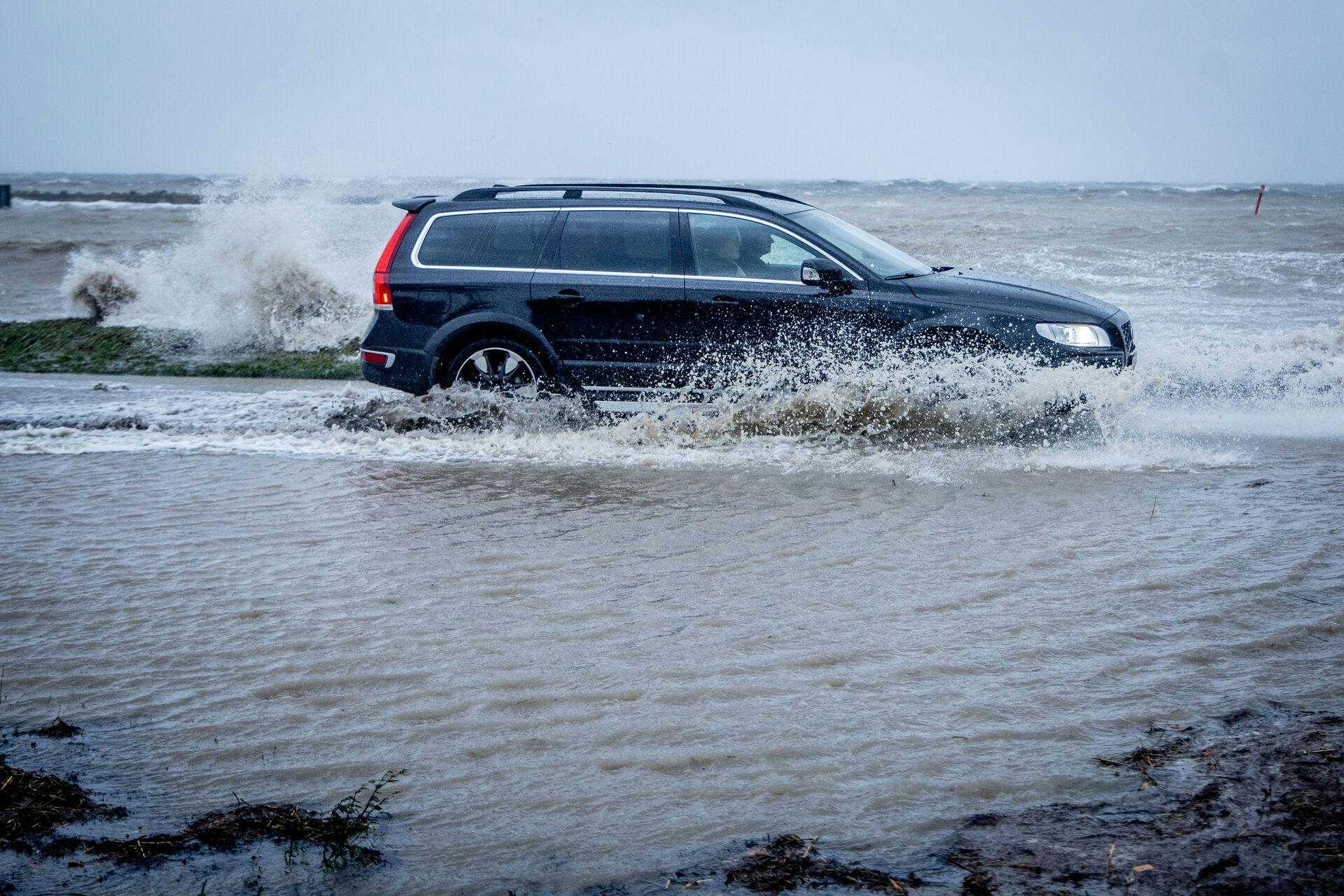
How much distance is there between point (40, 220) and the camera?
40.4 meters

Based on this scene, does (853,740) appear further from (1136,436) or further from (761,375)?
(1136,436)

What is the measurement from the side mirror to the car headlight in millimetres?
1324

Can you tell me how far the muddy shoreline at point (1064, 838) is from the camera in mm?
2598

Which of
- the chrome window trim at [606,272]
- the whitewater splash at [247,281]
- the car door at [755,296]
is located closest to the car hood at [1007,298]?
the car door at [755,296]

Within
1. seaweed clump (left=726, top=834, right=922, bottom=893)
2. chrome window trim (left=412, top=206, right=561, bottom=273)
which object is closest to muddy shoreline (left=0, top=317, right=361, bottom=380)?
chrome window trim (left=412, top=206, right=561, bottom=273)

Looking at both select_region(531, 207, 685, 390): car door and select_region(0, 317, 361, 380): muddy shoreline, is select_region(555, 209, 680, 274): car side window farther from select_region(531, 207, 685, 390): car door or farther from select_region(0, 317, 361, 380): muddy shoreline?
select_region(0, 317, 361, 380): muddy shoreline

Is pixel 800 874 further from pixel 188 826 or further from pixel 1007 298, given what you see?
pixel 1007 298

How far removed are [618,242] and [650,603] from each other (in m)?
3.82

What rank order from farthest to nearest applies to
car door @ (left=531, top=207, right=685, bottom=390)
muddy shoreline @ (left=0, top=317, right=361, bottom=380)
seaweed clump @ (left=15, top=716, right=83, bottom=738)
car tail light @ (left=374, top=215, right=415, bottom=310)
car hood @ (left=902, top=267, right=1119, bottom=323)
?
muddy shoreline @ (left=0, top=317, right=361, bottom=380) → car tail light @ (left=374, top=215, right=415, bottom=310) → car door @ (left=531, top=207, right=685, bottom=390) → car hood @ (left=902, top=267, right=1119, bottom=323) → seaweed clump @ (left=15, top=716, right=83, bottom=738)

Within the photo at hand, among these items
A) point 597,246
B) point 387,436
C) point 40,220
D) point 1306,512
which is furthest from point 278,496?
point 40,220

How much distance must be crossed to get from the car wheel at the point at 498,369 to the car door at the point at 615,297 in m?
0.26

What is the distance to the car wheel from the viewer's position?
311 inches

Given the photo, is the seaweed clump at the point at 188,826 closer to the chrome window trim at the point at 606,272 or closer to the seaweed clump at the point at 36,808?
the seaweed clump at the point at 36,808

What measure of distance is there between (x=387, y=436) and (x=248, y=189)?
828cm
